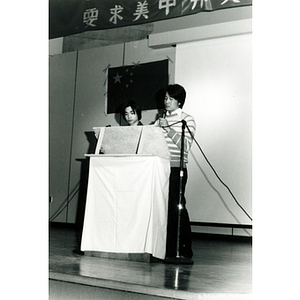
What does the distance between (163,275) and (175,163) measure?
3.29 ft

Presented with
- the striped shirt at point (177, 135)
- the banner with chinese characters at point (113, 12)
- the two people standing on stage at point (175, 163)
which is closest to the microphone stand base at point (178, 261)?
the two people standing on stage at point (175, 163)

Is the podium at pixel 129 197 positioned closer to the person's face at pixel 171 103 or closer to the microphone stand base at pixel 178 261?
the microphone stand base at pixel 178 261

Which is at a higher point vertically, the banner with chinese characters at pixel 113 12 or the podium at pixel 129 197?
the banner with chinese characters at pixel 113 12

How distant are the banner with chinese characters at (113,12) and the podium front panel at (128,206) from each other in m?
2.34

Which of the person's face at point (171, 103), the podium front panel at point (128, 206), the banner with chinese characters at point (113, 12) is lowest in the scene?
the podium front panel at point (128, 206)

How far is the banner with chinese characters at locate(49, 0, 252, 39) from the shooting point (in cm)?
464

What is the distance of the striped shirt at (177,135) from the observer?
298 cm

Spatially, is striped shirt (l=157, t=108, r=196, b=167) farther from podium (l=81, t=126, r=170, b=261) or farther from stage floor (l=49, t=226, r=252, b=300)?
stage floor (l=49, t=226, r=252, b=300)

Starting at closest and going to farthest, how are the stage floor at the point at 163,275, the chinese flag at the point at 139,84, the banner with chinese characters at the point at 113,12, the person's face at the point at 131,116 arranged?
the stage floor at the point at 163,275, the person's face at the point at 131,116, the banner with chinese characters at the point at 113,12, the chinese flag at the point at 139,84

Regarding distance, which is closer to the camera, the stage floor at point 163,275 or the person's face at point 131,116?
the stage floor at point 163,275

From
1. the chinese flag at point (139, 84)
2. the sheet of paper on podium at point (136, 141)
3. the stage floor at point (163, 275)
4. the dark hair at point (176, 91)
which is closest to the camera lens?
the stage floor at point (163, 275)

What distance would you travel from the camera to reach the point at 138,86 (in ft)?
17.6
